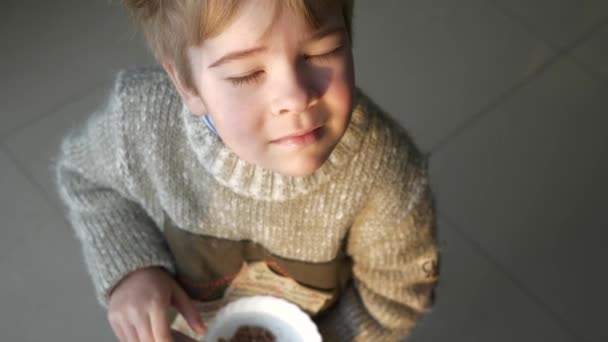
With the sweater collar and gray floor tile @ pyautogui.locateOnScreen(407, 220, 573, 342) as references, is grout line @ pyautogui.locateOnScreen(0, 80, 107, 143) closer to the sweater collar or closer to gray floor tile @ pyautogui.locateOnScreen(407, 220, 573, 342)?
gray floor tile @ pyautogui.locateOnScreen(407, 220, 573, 342)

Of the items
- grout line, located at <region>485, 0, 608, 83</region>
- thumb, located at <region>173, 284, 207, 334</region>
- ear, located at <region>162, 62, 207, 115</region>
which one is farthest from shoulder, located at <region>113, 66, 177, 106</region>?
grout line, located at <region>485, 0, 608, 83</region>

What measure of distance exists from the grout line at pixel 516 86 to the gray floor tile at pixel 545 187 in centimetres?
1

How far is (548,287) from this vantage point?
141cm

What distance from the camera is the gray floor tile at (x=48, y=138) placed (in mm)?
1463

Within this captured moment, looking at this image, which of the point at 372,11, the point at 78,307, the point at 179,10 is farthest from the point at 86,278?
the point at 179,10

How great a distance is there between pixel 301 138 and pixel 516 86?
43.4 inches

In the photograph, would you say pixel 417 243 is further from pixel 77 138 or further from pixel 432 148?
pixel 432 148

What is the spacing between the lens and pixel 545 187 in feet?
4.90

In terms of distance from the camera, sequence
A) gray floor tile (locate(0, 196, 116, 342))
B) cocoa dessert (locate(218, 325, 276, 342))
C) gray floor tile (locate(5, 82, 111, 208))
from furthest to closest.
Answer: gray floor tile (locate(5, 82, 111, 208)) < gray floor tile (locate(0, 196, 116, 342)) < cocoa dessert (locate(218, 325, 276, 342))

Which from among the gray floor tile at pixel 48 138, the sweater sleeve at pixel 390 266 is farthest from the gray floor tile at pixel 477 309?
the gray floor tile at pixel 48 138

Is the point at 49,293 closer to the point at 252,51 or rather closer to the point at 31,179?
the point at 31,179

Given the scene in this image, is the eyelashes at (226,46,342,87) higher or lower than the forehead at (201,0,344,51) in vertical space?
lower

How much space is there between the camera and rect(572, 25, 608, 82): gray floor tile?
161 centimetres

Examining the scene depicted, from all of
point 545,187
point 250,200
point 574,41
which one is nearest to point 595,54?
point 574,41
